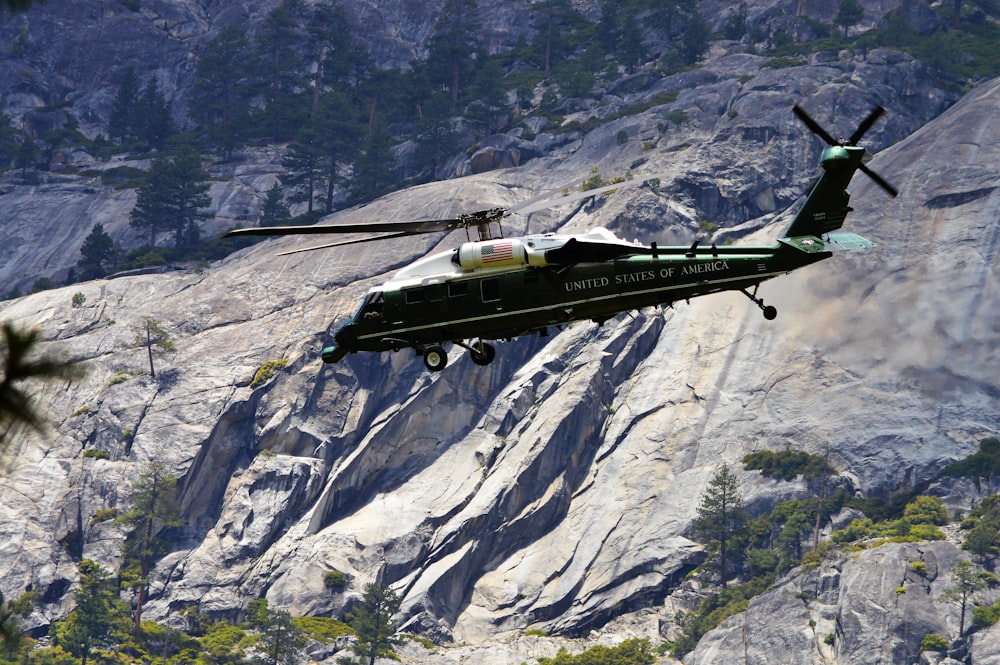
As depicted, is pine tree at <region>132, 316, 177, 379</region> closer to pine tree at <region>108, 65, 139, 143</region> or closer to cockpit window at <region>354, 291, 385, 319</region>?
pine tree at <region>108, 65, 139, 143</region>

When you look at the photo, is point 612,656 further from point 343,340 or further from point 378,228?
point 378,228

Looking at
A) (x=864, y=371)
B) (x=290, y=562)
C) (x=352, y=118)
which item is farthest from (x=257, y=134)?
(x=864, y=371)

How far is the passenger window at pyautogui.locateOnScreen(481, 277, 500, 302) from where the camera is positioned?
29.6m

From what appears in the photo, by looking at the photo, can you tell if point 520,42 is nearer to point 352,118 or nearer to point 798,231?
point 352,118

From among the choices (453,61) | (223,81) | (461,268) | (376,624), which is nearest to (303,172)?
(223,81)

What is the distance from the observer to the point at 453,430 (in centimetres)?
10481

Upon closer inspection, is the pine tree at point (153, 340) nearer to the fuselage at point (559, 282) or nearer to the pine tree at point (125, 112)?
the pine tree at point (125, 112)

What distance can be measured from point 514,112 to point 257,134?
33.2 metres

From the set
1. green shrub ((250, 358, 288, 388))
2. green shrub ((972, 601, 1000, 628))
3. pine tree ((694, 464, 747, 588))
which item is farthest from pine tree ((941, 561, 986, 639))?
green shrub ((250, 358, 288, 388))

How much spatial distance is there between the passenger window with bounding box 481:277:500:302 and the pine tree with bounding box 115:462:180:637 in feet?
260

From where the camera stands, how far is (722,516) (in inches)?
3745

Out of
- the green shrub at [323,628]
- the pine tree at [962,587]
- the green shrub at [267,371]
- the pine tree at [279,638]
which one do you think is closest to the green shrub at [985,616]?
the pine tree at [962,587]

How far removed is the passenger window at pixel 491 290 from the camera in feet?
97.1

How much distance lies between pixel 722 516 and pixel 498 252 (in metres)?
69.2
